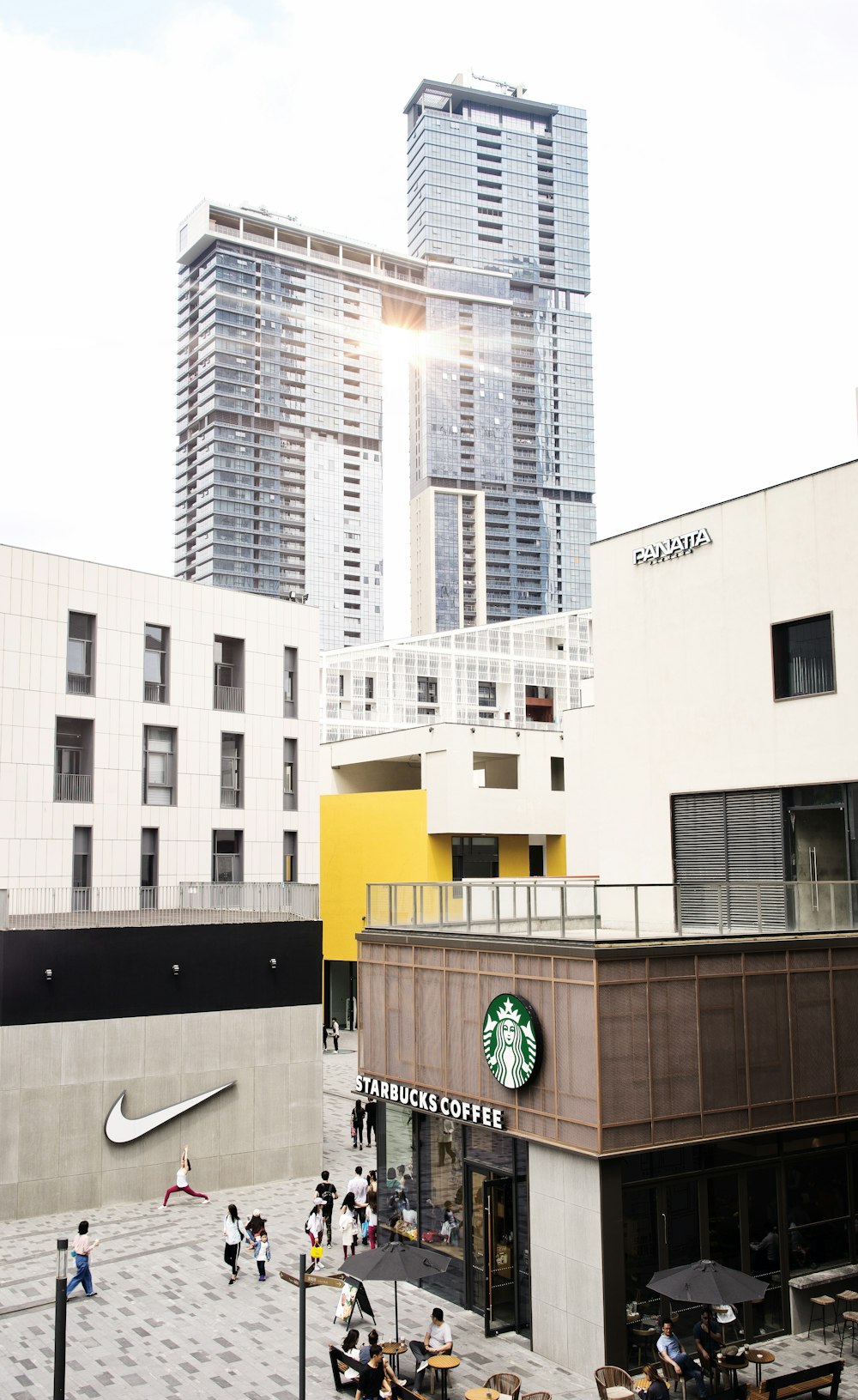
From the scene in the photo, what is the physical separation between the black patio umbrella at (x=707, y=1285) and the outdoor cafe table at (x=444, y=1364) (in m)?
2.91

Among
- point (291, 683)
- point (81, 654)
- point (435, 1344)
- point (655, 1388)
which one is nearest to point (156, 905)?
point (81, 654)

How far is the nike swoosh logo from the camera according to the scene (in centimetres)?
2633

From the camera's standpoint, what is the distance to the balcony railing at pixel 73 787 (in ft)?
107

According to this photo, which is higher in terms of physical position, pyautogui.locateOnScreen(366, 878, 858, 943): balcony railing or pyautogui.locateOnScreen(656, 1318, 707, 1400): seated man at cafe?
pyautogui.locateOnScreen(366, 878, 858, 943): balcony railing

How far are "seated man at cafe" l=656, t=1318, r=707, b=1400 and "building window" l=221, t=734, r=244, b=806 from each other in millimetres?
23949

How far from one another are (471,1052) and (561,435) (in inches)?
6232

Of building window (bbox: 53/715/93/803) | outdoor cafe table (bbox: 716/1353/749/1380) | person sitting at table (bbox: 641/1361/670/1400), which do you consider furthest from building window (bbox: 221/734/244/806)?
person sitting at table (bbox: 641/1361/670/1400)

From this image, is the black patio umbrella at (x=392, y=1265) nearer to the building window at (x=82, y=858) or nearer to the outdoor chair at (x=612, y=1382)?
the outdoor chair at (x=612, y=1382)

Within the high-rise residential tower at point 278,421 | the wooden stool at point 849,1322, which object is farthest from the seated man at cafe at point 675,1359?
the high-rise residential tower at point 278,421

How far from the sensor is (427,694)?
71938mm

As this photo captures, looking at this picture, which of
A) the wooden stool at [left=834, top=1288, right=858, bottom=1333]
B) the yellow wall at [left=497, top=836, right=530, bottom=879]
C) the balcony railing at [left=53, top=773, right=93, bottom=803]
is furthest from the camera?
the yellow wall at [left=497, top=836, right=530, bottom=879]

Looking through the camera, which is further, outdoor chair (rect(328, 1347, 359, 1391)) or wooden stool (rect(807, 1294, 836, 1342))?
wooden stool (rect(807, 1294, 836, 1342))

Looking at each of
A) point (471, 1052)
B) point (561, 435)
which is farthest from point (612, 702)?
point (561, 435)

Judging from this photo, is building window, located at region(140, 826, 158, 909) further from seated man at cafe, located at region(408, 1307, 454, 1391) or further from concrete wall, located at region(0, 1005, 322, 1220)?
seated man at cafe, located at region(408, 1307, 454, 1391)
